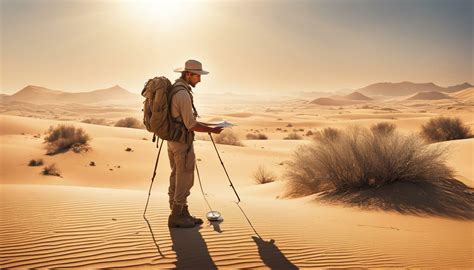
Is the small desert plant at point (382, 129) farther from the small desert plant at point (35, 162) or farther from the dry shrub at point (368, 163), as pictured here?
the small desert plant at point (35, 162)

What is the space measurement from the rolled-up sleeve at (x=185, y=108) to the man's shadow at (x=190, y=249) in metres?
1.46

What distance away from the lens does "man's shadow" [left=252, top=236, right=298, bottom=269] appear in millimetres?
4852

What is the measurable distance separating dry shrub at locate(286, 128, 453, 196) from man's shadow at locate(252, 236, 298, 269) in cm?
440

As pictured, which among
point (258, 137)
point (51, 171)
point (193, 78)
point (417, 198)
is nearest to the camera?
point (193, 78)

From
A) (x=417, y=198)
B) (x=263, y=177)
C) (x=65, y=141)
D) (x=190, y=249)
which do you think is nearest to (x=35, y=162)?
(x=65, y=141)

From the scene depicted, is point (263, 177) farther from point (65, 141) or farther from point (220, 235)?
point (220, 235)

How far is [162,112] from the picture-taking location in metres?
5.41

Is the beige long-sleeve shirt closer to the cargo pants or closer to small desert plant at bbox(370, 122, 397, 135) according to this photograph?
the cargo pants

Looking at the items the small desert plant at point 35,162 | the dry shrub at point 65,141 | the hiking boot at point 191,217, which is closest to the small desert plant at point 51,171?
the small desert plant at point 35,162

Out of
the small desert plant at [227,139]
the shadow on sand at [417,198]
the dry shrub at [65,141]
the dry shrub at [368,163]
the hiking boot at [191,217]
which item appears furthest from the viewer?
the small desert plant at [227,139]

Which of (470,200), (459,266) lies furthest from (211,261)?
(470,200)

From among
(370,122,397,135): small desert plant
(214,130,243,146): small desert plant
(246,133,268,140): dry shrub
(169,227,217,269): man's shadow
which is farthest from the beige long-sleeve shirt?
(246,133,268,140): dry shrub

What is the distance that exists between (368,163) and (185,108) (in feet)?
17.9

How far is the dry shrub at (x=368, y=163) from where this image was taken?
30.0 ft
